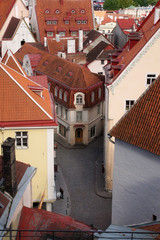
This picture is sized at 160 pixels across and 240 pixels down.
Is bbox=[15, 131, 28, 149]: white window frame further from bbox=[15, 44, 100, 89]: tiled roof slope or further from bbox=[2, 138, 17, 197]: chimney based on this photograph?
bbox=[15, 44, 100, 89]: tiled roof slope

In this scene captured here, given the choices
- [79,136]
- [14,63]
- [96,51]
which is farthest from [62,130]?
[96,51]

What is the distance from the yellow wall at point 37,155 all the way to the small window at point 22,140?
30 cm

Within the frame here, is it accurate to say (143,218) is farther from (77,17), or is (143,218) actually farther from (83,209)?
(77,17)

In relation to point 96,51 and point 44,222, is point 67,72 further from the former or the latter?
point 44,222

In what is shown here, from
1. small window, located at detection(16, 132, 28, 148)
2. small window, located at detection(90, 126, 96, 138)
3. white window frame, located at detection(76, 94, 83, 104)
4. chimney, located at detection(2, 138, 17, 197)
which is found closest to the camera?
chimney, located at detection(2, 138, 17, 197)

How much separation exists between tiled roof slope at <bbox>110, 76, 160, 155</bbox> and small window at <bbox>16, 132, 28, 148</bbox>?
25.2ft

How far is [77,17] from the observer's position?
82.5 m

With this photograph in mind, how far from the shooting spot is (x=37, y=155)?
28641 mm

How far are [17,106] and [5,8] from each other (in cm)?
5838

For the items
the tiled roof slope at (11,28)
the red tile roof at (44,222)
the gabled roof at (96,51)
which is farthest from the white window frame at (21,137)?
the tiled roof slope at (11,28)

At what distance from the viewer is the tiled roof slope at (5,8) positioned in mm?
78875

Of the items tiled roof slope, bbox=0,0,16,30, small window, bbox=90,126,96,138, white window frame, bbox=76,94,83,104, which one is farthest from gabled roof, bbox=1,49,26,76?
tiled roof slope, bbox=0,0,16,30

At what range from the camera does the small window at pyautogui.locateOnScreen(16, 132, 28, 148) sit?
2823 centimetres

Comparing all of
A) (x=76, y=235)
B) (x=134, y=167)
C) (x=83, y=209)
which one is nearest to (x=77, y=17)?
(x=83, y=209)
